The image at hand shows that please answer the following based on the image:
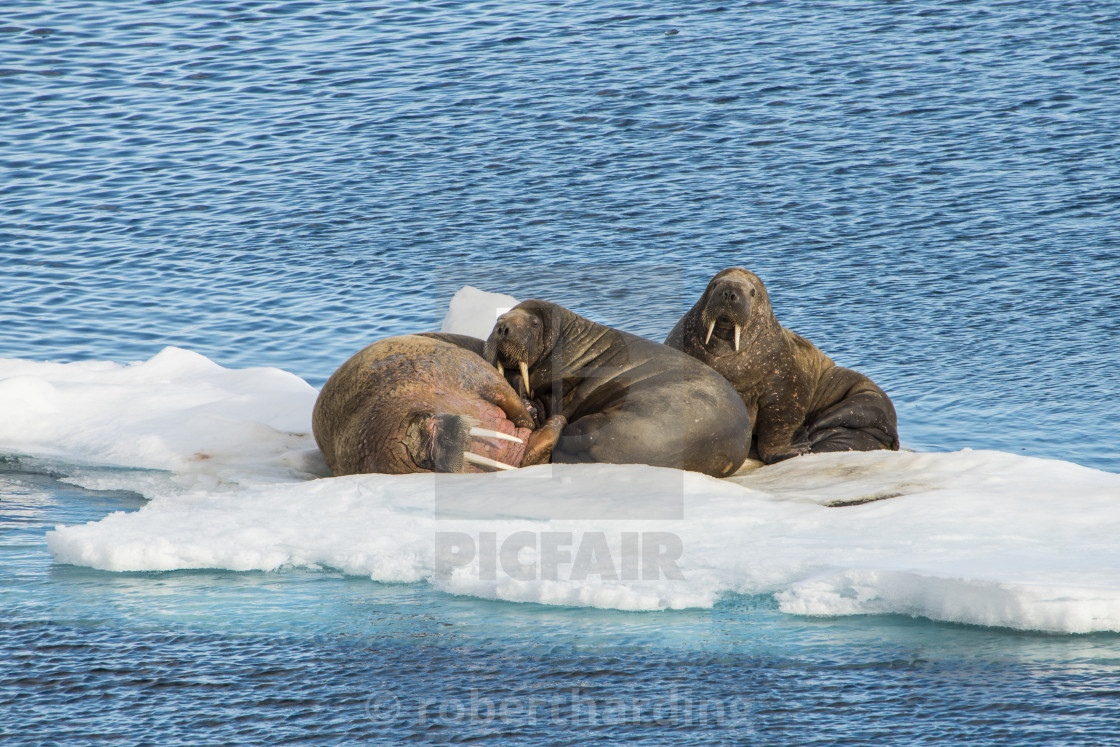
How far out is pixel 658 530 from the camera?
203 inches

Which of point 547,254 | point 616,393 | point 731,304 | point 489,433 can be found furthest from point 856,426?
point 547,254

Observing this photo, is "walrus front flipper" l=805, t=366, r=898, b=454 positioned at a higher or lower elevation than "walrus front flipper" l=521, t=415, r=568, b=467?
lower

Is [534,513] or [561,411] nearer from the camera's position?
[534,513]

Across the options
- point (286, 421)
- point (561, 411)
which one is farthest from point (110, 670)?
point (286, 421)

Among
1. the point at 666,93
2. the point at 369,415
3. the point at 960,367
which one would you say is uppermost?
the point at 666,93

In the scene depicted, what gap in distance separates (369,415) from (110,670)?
202 centimetres

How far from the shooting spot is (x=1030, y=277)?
33.3 ft

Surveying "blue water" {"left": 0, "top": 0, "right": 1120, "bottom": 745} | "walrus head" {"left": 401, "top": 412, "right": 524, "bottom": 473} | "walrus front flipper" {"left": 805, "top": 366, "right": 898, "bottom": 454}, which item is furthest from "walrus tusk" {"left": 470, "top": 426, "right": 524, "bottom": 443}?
"walrus front flipper" {"left": 805, "top": 366, "right": 898, "bottom": 454}

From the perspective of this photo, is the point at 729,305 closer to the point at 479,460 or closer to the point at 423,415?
the point at 479,460

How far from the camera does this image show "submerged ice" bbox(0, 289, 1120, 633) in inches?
175

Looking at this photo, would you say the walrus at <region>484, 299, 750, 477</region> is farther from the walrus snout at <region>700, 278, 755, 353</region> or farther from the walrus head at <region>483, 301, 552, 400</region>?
the walrus snout at <region>700, 278, 755, 353</region>

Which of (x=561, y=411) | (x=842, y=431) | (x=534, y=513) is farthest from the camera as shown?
(x=842, y=431)

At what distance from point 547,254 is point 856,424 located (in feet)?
13.9

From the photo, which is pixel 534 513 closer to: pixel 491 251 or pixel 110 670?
pixel 110 670
